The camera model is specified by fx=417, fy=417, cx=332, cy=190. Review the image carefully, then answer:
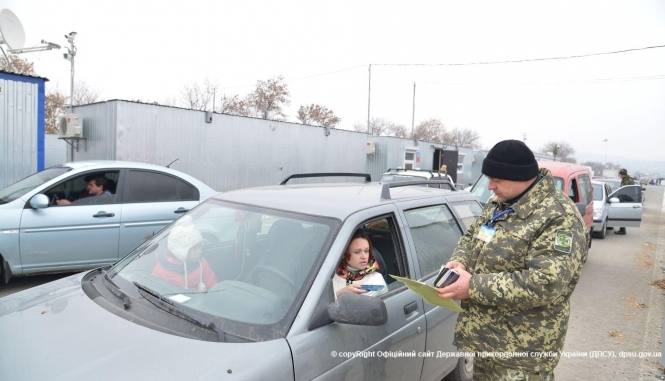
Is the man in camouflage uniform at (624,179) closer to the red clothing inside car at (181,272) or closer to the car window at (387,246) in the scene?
the car window at (387,246)

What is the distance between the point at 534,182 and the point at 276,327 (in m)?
1.46

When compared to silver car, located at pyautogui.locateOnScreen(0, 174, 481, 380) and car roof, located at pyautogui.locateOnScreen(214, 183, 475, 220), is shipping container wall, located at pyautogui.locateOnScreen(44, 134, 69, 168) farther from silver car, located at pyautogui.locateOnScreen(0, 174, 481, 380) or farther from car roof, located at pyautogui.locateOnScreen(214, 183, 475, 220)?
silver car, located at pyautogui.locateOnScreen(0, 174, 481, 380)

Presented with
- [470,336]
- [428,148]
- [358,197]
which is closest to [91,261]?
[358,197]

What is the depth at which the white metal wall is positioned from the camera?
9.15 metres

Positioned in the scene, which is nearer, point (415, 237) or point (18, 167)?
point (415, 237)

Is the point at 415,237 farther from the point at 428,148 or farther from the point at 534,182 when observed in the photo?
the point at 428,148

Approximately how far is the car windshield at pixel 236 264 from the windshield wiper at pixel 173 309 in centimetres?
3

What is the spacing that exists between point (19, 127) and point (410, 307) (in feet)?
34.2

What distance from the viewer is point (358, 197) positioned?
271 cm

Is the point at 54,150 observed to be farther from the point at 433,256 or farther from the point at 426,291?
the point at 426,291

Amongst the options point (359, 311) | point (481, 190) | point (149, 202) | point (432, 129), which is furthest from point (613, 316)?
point (432, 129)

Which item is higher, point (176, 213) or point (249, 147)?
point (249, 147)

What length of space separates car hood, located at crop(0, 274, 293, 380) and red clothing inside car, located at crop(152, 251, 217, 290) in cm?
41

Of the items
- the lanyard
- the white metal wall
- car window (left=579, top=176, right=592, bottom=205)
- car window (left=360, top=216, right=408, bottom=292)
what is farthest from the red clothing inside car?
the white metal wall
